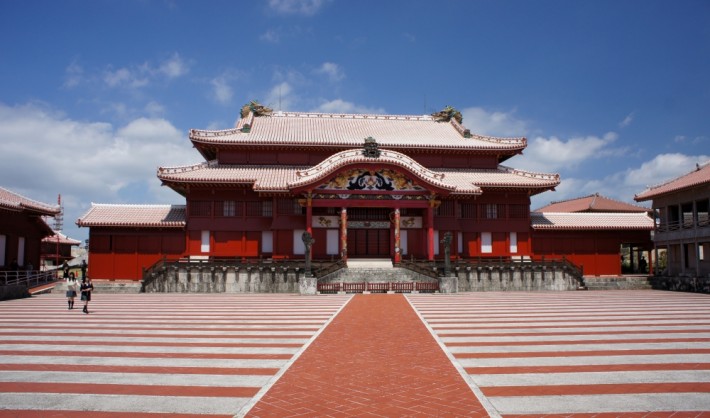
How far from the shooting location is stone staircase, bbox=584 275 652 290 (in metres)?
35.3

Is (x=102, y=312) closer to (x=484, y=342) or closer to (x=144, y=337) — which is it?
(x=144, y=337)

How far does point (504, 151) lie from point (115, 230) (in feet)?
95.4

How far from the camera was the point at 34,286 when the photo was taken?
32.8m

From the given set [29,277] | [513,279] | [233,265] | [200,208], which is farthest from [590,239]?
[29,277]

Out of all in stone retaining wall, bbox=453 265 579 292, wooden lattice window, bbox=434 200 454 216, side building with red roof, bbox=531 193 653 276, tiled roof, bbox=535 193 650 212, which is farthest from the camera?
tiled roof, bbox=535 193 650 212

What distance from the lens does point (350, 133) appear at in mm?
43625

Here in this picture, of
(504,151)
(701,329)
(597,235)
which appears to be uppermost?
(504,151)

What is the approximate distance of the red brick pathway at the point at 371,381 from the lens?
7164 millimetres

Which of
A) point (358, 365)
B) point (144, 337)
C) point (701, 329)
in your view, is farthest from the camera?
point (701, 329)

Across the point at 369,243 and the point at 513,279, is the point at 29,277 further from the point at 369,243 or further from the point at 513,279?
the point at 513,279

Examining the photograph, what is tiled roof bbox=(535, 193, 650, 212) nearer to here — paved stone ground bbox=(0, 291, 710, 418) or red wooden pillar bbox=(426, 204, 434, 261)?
red wooden pillar bbox=(426, 204, 434, 261)

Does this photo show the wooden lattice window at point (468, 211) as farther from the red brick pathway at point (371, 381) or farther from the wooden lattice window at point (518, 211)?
the red brick pathway at point (371, 381)

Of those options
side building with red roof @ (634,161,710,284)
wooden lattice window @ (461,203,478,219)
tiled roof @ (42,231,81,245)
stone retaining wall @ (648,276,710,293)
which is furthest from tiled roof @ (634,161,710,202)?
tiled roof @ (42,231,81,245)

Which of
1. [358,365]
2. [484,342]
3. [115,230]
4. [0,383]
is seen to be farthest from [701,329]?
[115,230]
